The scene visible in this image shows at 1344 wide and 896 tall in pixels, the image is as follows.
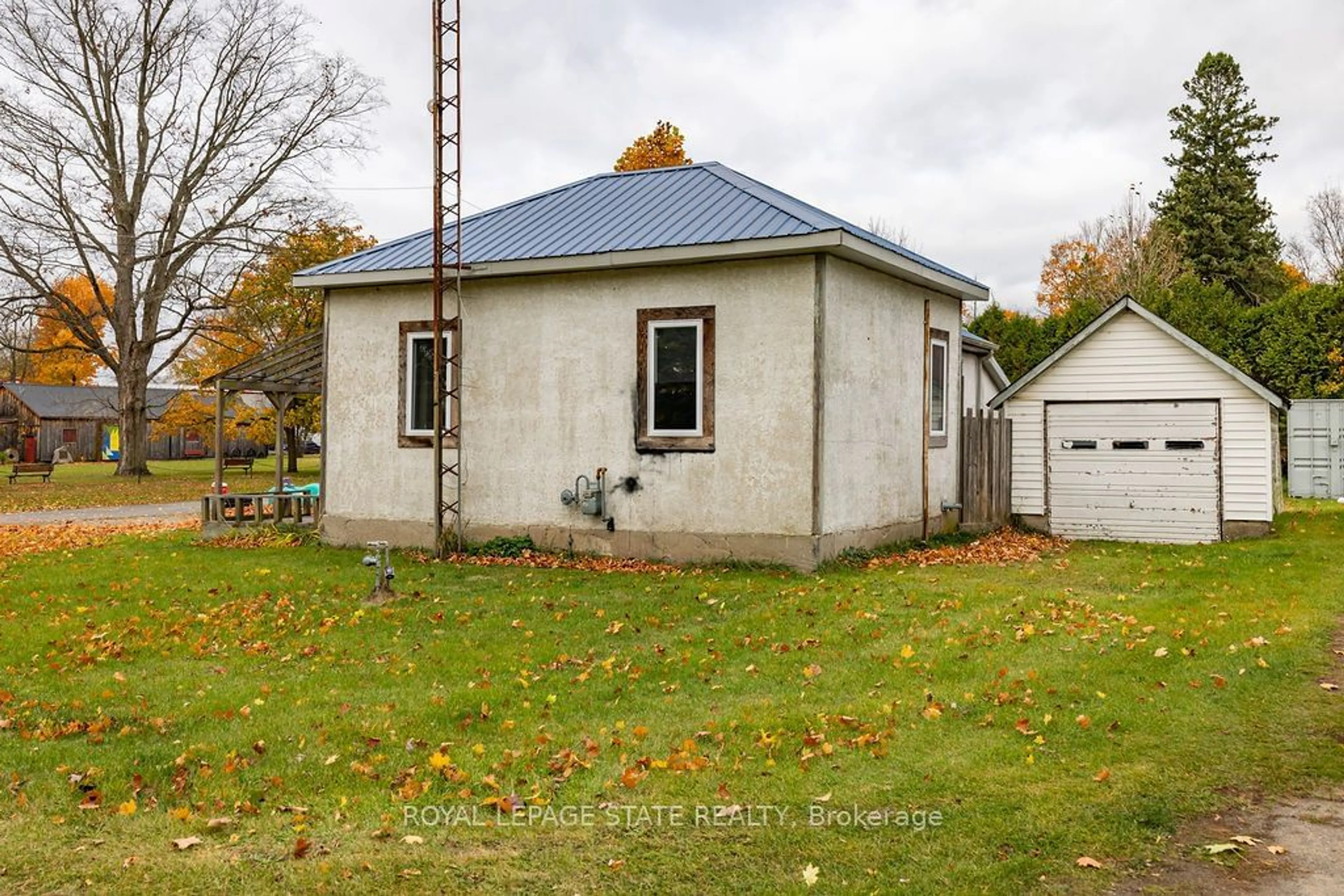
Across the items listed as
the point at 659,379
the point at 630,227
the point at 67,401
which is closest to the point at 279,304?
the point at 630,227

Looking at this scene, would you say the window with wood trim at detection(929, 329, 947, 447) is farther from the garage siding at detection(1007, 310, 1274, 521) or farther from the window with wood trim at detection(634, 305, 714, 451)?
the window with wood trim at detection(634, 305, 714, 451)

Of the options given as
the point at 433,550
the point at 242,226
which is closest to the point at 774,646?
the point at 433,550

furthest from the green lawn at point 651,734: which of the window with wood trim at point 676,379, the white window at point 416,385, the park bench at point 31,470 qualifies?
the park bench at point 31,470

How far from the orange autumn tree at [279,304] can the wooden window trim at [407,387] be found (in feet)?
63.0

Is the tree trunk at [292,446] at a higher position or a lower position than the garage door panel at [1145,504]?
higher

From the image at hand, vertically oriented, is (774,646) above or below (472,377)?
below

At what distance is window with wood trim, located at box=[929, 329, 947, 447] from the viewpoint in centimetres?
1544

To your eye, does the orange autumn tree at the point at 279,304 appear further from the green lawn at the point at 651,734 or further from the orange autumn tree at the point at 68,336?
the green lawn at the point at 651,734

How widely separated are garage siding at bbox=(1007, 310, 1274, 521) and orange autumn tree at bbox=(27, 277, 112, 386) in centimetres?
2921

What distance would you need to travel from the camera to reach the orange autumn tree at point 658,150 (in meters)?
37.4

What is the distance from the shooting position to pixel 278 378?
17.3 metres

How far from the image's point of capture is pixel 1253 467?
1495 cm

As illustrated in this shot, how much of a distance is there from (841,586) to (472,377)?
605cm

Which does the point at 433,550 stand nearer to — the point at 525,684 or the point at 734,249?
the point at 734,249
